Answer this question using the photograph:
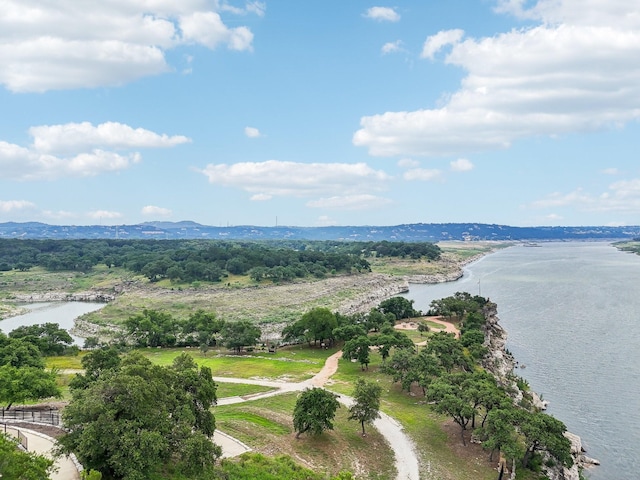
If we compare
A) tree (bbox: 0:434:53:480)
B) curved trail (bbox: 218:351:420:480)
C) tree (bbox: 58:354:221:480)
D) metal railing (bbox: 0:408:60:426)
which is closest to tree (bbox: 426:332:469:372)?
curved trail (bbox: 218:351:420:480)

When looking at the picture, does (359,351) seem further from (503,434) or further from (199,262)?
(199,262)

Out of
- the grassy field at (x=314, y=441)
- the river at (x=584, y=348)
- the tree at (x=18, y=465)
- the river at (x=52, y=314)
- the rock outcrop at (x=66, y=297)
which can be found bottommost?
the river at (x=52, y=314)

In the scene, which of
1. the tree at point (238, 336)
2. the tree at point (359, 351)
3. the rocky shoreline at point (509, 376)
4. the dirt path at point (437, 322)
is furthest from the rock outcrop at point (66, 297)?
the rocky shoreline at point (509, 376)

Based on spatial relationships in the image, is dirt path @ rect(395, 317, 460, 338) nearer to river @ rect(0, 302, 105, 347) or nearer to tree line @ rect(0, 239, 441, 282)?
river @ rect(0, 302, 105, 347)

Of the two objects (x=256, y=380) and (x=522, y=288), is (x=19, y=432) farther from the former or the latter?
(x=522, y=288)

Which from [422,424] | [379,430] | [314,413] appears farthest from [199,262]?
[314,413]

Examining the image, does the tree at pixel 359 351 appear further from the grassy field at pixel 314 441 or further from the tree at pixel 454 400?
the grassy field at pixel 314 441
